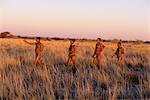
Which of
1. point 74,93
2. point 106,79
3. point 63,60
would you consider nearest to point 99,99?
point 74,93

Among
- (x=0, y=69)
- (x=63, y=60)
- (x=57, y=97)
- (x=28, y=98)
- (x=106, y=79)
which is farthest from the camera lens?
(x=63, y=60)

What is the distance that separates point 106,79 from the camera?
12.2 meters

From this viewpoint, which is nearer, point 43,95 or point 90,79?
point 43,95

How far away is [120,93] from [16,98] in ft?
9.42

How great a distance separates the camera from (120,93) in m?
9.99

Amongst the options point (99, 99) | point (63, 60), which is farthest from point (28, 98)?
point (63, 60)

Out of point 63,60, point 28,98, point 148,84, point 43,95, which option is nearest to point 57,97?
point 43,95

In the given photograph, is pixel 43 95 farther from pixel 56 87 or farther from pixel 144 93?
pixel 144 93

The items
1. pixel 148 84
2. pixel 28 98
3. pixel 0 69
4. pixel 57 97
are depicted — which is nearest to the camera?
pixel 28 98

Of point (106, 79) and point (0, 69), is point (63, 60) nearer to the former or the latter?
point (0, 69)

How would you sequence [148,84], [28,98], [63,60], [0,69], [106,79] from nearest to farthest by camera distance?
[28,98], [148,84], [106,79], [0,69], [63,60]

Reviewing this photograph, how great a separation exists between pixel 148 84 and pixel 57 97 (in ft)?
8.73

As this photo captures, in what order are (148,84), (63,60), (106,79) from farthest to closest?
(63,60) < (106,79) < (148,84)

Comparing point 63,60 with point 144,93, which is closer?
point 144,93
